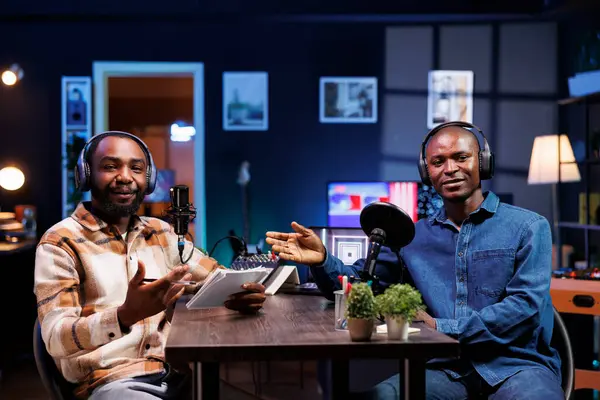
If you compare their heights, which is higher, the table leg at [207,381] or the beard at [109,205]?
the beard at [109,205]

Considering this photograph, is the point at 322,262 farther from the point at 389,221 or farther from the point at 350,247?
the point at 350,247

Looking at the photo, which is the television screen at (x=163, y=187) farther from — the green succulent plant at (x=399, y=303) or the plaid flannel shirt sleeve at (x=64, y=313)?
the green succulent plant at (x=399, y=303)

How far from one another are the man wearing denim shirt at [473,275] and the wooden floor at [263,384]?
176cm

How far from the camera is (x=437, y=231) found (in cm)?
255

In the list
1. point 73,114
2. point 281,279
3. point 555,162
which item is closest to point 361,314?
point 281,279

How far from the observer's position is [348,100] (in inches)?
278

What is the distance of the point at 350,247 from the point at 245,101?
13.5 ft

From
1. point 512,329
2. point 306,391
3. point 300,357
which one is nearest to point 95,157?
point 300,357

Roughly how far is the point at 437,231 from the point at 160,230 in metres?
1.00

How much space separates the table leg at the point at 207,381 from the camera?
5.62ft

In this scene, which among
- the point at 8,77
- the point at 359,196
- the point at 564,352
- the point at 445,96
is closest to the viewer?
the point at 564,352

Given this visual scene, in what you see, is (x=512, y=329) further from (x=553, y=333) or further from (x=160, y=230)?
(x=160, y=230)

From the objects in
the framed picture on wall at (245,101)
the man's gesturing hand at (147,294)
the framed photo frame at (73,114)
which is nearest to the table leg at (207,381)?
the man's gesturing hand at (147,294)

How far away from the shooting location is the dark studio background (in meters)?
6.99
